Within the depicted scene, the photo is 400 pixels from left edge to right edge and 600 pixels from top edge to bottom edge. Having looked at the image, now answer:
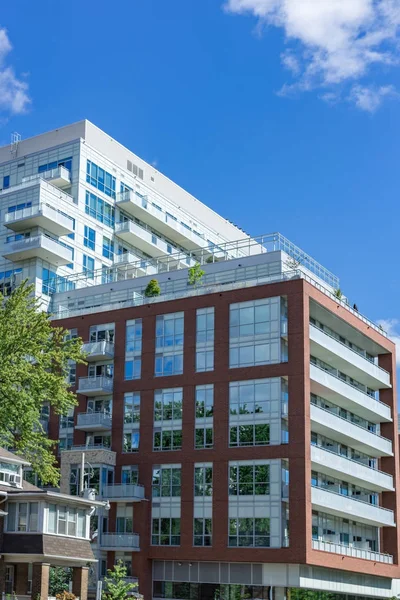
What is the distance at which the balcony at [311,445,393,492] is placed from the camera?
59.7m

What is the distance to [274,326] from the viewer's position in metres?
60.1

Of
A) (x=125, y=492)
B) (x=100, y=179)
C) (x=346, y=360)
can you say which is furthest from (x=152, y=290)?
(x=100, y=179)

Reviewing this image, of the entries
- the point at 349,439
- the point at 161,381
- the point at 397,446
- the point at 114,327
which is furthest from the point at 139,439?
the point at 397,446

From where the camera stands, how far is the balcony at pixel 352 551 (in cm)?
5756

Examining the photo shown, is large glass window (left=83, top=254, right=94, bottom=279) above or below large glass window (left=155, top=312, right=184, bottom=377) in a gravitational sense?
above

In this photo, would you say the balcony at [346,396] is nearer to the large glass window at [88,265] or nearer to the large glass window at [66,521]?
the large glass window at [66,521]

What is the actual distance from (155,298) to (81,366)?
7.91 m

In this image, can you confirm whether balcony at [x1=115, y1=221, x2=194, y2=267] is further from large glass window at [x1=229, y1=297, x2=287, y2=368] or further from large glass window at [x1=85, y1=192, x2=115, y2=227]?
large glass window at [x1=229, y1=297, x2=287, y2=368]

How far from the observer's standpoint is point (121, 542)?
61250mm

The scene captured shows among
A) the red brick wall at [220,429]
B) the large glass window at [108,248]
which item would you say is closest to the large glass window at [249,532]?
the red brick wall at [220,429]

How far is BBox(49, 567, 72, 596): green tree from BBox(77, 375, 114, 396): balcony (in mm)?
13019

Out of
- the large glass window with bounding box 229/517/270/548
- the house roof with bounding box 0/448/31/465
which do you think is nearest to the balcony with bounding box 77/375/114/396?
the large glass window with bounding box 229/517/270/548

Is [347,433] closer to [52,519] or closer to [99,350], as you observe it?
[99,350]

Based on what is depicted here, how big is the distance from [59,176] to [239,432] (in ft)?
106
